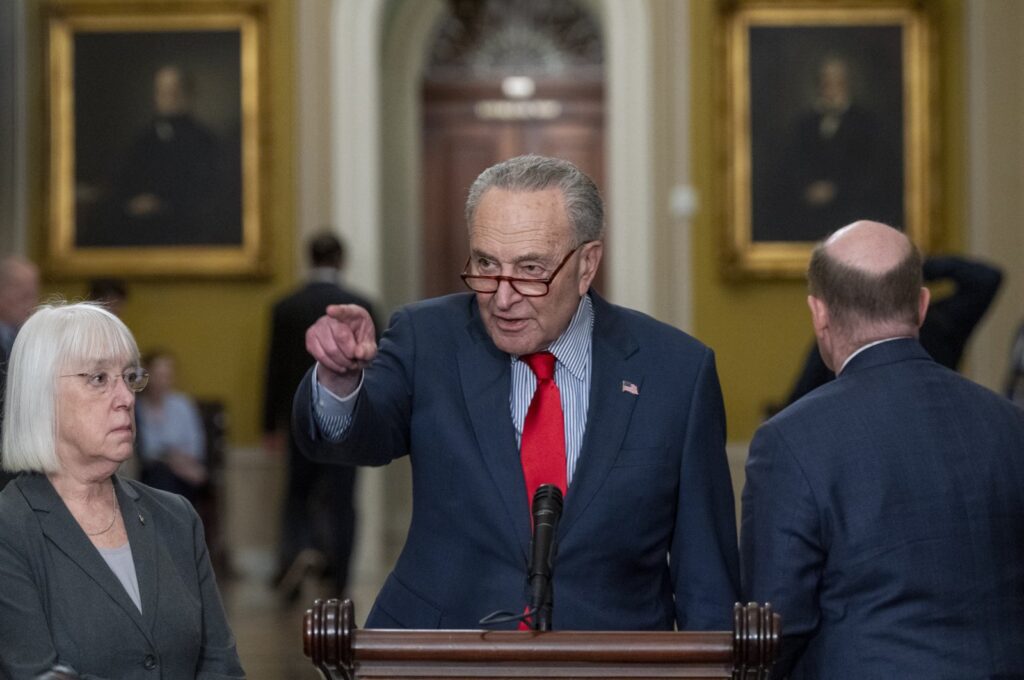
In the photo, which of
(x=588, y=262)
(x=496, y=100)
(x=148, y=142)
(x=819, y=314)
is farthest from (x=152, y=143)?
(x=819, y=314)

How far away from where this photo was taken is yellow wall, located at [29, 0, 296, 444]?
11547mm

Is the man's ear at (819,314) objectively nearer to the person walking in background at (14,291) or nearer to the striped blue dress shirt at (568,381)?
the striped blue dress shirt at (568,381)

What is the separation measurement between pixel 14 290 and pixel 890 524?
5.27 m

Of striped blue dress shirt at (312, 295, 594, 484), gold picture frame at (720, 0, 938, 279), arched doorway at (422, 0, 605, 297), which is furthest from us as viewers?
arched doorway at (422, 0, 605, 297)

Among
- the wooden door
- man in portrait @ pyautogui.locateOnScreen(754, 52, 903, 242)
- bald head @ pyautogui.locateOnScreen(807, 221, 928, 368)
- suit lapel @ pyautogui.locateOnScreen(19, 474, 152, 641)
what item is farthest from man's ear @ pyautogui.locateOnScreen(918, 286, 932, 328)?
the wooden door

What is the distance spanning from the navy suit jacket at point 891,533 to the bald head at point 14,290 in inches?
196

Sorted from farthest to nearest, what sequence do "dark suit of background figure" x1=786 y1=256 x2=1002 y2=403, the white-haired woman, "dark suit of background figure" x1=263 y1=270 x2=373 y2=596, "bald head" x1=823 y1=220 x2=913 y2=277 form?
"dark suit of background figure" x1=263 y1=270 x2=373 y2=596
"dark suit of background figure" x1=786 y1=256 x2=1002 y2=403
"bald head" x1=823 y1=220 x2=913 y2=277
the white-haired woman

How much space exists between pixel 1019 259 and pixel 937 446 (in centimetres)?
876

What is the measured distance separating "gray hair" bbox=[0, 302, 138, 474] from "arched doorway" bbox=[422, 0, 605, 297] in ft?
33.7

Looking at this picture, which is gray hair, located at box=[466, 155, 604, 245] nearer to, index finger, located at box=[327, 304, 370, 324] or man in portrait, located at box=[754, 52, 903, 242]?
index finger, located at box=[327, 304, 370, 324]

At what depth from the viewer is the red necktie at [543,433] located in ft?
10.9

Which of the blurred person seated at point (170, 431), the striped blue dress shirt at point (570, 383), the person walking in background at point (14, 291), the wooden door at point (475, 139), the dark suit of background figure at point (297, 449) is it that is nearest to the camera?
the striped blue dress shirt at point (570, 383)

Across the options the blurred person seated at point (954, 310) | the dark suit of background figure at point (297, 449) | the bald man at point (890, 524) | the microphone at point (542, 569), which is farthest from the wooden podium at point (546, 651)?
the dark suit of background figure at point (297, 449)

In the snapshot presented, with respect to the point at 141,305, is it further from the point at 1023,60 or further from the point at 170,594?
the point at 170,594
